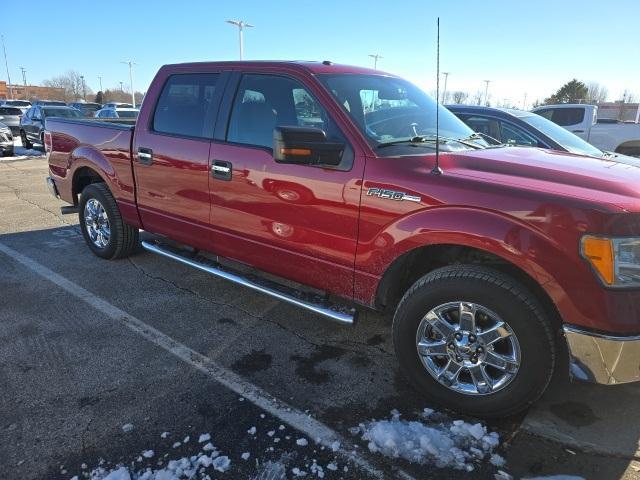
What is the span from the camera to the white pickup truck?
11242mm

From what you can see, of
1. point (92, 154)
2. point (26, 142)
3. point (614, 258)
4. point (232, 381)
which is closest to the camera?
point (614, 258)

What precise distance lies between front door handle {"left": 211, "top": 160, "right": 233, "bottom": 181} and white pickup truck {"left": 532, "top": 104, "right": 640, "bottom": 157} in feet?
32.8

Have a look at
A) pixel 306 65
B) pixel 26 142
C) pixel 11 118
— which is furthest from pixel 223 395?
pixel 11 118

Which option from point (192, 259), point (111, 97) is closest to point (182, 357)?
point (192, 259)

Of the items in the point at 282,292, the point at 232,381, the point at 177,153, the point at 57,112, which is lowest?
the point at 232,381

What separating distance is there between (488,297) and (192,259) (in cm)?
267

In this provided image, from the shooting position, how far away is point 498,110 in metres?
6.39

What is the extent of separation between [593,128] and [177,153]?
35.7ft

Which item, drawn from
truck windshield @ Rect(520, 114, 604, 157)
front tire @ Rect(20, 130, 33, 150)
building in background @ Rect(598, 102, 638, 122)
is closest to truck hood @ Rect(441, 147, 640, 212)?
truck windshield @ Rect(520, 114, 604, 157)

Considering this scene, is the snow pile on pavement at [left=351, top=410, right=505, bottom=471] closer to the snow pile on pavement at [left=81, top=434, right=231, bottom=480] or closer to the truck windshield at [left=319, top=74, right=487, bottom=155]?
the snow pile on pavement at [left=81, top=434, right=231, bottom=480]

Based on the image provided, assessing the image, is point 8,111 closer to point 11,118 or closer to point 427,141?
point 11,118

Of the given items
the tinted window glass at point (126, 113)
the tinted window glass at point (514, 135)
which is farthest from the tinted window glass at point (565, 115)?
the tinted window glass at point (126, 113)

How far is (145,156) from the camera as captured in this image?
434 centimetres

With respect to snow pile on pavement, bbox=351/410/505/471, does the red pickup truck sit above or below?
above
